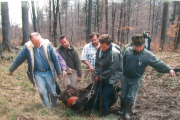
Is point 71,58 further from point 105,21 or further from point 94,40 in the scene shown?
point 105,21

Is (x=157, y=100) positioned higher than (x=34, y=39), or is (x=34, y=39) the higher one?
(x=34, y=39)

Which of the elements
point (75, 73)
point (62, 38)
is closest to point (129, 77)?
point (75, 73)

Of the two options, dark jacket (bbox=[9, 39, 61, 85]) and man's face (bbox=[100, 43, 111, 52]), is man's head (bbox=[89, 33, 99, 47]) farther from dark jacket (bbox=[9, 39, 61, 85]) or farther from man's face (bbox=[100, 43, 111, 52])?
dark jacket (bbox=[9, 39, 61, 85])

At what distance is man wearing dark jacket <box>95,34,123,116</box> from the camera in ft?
10.5

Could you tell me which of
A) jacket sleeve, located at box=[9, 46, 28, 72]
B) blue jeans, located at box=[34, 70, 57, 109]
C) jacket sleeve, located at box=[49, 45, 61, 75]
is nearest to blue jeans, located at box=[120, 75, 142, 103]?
jacket sleeve, located at box=[49, 45, 61, 75]

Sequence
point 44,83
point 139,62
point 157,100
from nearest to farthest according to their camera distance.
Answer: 1. point 139,62
2. point 44,83
3. point 157,100

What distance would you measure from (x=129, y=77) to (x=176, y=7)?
1914cm

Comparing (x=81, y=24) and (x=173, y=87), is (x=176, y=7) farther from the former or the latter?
(x=173, y=87)

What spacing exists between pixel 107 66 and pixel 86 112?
134 centimetres

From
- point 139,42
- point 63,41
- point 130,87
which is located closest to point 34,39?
point 63,41

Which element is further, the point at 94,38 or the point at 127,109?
the point at 94,38

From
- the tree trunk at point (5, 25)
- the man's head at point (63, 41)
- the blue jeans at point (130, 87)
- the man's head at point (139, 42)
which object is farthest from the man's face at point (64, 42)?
the tree trunk at point (5, 25)

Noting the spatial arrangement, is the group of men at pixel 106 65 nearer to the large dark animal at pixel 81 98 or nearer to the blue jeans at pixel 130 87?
the blue jeans at pixel 130 87

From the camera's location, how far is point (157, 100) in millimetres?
4609
